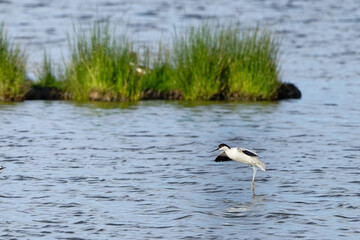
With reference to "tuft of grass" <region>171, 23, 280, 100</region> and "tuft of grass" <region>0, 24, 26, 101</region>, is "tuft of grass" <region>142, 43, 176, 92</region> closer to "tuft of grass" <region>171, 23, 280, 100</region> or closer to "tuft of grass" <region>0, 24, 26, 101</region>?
"tuft of grass" <region>171, 23, 280, 100</region>

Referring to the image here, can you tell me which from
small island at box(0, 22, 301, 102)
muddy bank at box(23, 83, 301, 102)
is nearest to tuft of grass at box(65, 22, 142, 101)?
small island at box(0, 22, 301, 102)

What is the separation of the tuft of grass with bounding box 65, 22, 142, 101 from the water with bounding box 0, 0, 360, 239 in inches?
16.8

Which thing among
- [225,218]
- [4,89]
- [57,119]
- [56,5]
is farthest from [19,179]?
[56,5]

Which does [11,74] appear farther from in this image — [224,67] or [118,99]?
[224,67]

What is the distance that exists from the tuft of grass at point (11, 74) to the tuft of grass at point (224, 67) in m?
3.40

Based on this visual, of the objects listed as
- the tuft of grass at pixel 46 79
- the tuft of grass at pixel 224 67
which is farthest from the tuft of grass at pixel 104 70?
the tuft of grass at pixel 224 67

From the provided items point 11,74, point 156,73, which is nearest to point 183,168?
point 11,74

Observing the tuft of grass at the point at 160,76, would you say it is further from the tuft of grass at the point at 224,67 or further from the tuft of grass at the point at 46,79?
the tuft of grass at the point at 46,79

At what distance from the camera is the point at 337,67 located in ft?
97.8

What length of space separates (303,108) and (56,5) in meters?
26.0

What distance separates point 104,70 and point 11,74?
198cm

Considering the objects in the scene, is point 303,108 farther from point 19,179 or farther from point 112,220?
point 112,220

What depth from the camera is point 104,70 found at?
22.2 m

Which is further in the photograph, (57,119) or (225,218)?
(57,119)
